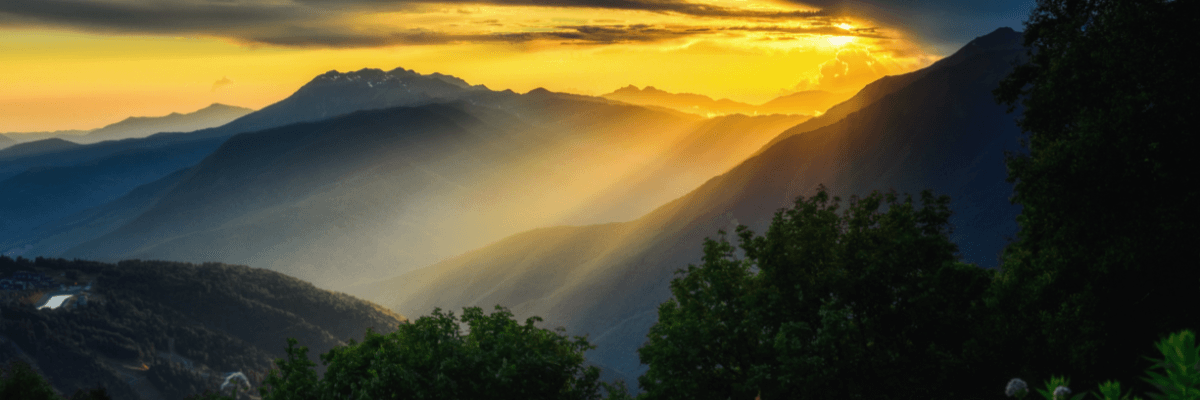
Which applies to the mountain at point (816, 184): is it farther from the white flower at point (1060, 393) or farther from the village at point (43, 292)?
the white flower at point (1060, 393)

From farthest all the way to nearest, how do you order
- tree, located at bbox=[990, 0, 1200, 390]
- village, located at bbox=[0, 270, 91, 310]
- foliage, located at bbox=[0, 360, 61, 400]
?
village, located at bbox=[0, 270, 91, 310] < foliage, located at bbox=[0, 360, 61, 400] < tree, located at bbox=[990, 0, 1200, 390]

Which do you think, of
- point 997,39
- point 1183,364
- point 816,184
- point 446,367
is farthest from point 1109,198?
point 997,39

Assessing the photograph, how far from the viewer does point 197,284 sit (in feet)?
630

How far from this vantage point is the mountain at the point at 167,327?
491ft

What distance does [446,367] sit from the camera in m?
25.9

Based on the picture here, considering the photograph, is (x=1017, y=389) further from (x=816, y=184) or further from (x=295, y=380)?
(x=816, y=184)

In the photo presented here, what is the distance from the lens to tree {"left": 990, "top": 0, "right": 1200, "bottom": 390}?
57.4 feet

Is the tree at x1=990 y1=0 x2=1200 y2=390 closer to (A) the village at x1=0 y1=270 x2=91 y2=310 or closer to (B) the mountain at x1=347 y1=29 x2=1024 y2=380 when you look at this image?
(B) the mountain at x1=347 y1=29 x2=1024 y2=380

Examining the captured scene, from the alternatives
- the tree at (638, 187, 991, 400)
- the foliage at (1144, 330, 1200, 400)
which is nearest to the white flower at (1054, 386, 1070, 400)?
the foliage at (1144, 330, 1200, 400)

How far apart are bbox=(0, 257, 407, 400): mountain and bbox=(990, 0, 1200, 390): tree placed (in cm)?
15191

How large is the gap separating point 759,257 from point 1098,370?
33.1 ft

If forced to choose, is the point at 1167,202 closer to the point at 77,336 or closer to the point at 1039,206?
the point at 1039,206

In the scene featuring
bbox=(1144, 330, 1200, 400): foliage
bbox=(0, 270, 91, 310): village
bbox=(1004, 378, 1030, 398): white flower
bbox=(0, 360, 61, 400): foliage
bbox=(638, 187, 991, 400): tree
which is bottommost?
bbox=(0, 270, 91, 310): village

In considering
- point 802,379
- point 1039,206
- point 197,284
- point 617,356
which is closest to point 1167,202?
point 1039,206
